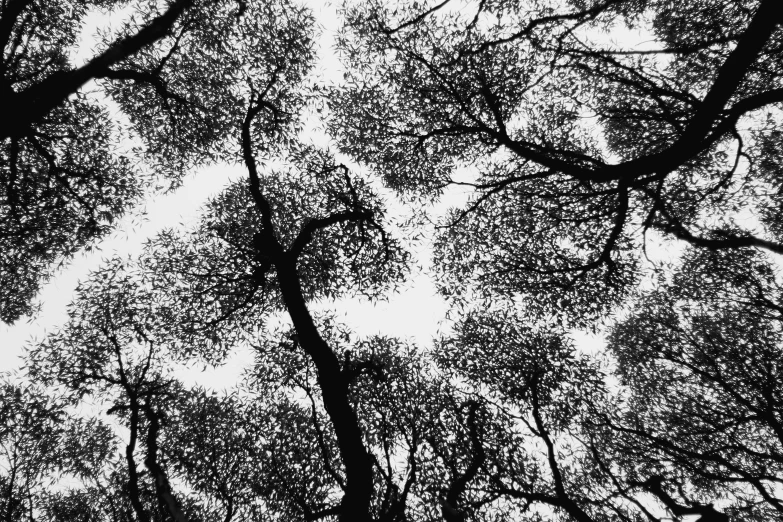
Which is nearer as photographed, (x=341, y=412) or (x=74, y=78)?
(x=74, y=78)

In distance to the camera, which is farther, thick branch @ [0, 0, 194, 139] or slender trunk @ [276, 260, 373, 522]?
slender trunk @ [276, 260, 373, 522]

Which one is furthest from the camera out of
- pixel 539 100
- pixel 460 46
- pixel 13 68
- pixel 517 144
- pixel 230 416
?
pixel 230 416

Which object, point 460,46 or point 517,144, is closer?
point 517,144

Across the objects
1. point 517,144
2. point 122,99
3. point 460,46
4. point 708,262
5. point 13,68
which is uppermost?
point 122,99

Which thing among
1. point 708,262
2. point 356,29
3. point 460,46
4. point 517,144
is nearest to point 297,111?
point 356,29

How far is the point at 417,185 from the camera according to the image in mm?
14742

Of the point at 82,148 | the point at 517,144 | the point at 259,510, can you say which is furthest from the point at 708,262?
the point at 82,148

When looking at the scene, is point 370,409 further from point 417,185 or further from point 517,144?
point 517,144

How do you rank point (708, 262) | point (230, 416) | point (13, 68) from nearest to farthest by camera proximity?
point (13, 68)
point (708, 262)
point (230, 416)

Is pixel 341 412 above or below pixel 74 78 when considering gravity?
below

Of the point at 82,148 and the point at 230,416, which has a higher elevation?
the point at 82,148

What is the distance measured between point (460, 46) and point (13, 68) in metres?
14.2

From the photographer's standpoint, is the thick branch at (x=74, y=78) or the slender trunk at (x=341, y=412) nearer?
the thick branch at (x=74, y=78)

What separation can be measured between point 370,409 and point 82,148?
1490cm
